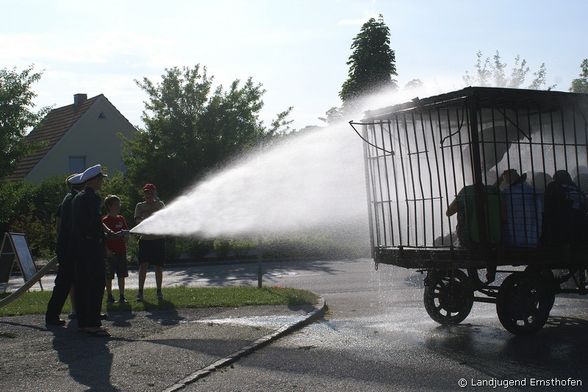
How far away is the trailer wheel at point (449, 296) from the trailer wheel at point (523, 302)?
0.70 metres

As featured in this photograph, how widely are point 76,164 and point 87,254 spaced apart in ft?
120

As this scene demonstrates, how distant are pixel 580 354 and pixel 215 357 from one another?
3.32 meters

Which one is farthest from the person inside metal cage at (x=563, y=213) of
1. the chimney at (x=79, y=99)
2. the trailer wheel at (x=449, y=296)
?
the chimney at (x=79, y=99)

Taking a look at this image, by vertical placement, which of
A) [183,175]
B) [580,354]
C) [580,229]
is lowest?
[580,354]

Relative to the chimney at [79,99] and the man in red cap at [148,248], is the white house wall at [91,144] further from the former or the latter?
the man in red cap at [148,248]

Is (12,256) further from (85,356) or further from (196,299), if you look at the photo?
(85,356)

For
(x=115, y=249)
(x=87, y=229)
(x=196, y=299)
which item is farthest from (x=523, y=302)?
(x=115, y=249)

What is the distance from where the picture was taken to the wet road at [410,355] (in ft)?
21.0

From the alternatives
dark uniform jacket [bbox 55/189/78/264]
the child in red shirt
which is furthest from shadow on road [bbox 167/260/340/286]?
dark uniform jacket [bbox 55/189/78/264]

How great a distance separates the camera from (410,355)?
747 centimetres

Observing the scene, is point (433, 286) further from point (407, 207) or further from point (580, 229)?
point (580, 229)

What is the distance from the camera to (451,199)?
8.64 metres

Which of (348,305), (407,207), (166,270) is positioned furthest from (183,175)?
(407,207)

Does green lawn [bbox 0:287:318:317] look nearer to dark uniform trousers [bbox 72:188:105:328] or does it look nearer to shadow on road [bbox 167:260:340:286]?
dark uniform trousers [bbox 72:188:105:328]
